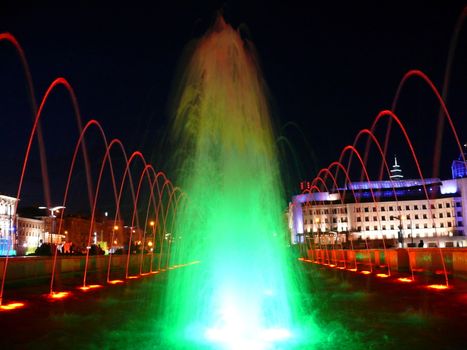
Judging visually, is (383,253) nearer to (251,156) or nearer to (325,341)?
(251,156)

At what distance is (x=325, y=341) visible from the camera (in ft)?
30.2

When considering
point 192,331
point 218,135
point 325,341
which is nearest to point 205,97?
point 218,135

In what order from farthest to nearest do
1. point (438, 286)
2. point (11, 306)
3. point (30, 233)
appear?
1. point (30, 233)
2. point (438, 286)
3. point (11, 306)

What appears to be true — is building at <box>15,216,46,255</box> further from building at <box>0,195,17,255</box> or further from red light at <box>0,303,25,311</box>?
red light at <box>0,303,25,311</box>

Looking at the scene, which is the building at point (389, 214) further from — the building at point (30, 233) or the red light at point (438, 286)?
the red light at point (438, 286)

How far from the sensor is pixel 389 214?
160125mm

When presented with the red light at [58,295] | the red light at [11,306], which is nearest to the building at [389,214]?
the red light at [58,295]

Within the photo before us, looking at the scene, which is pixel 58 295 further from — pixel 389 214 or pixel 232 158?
pixel 389 214

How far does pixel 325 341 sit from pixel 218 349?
2.00 meters

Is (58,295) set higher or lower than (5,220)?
lower

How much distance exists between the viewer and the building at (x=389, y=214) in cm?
15088

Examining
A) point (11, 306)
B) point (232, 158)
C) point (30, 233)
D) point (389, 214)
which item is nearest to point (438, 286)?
point (232, 158)

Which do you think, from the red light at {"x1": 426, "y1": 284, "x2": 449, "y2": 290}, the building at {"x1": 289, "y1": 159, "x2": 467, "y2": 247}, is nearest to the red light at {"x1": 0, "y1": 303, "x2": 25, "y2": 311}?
the red light at {"x1": 426, "y1": 284, "x2": 449, "y2": 290}

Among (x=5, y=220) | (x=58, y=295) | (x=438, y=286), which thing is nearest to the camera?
(x=58, y=295)
